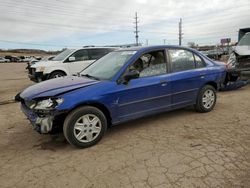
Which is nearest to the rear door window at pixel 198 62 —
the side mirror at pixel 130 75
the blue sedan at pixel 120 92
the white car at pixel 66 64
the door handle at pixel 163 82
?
the blue sedan at pixel 120 92

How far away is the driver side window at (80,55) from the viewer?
34.0ft

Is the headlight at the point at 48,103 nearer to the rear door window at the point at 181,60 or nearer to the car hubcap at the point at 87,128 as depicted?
the car hubcap at the point at 87,128

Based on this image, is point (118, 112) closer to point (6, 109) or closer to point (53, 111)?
point (53, 111)

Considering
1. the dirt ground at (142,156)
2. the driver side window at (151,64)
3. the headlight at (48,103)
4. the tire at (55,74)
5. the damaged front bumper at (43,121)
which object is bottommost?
the dirt ground at (142,156)

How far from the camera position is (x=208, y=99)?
18.7ft

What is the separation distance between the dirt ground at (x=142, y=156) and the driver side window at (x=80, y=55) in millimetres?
5429

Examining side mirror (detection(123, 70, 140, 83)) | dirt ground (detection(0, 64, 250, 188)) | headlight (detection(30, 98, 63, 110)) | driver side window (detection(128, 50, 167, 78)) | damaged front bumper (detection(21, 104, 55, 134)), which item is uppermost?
driver side window (detection(128, 50, 167, 78))

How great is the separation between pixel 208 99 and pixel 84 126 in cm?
317

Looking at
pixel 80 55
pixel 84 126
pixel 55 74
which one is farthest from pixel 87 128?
pixel 80 55

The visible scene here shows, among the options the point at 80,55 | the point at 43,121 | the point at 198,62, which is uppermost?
the point at 80,55

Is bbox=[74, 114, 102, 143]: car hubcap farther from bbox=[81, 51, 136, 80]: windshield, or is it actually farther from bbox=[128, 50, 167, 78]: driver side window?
bbox=[128, 50, 167, 78]: driver side window

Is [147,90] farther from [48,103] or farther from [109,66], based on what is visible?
[48,103]

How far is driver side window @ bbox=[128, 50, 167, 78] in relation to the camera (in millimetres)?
4648

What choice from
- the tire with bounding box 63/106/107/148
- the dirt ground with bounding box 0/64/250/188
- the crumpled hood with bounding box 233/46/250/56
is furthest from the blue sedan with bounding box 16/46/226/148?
the crumpled hood with bounding box 233/46/250/56
